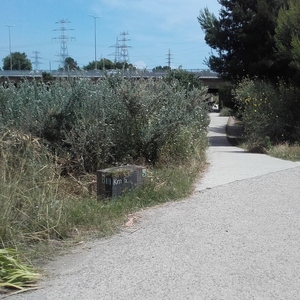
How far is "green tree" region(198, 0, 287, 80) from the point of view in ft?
82.7

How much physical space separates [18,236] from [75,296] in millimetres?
1691

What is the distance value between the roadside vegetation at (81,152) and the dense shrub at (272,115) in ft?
20.6

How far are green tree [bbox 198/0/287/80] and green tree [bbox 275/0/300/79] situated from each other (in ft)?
11.6

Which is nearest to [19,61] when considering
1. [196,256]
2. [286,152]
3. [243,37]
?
[243,37]

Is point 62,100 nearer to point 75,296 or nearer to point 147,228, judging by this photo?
point 147,228

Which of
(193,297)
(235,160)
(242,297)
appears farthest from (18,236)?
(235,160)

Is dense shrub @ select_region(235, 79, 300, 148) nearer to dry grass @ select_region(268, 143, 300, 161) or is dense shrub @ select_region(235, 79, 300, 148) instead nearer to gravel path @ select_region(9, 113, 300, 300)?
dry grass @ select_region(268, 143, 300, 161)

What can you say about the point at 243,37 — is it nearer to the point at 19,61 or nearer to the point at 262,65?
the point at 262,65

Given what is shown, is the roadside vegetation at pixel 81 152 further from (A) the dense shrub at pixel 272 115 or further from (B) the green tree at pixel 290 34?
(B) the green tree at pixel 290 34

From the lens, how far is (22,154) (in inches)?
293

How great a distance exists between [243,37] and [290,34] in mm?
5708

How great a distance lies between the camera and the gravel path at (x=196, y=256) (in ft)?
16.3

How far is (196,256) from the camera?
6031mm

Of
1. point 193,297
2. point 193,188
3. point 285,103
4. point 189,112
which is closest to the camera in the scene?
point 193,297
